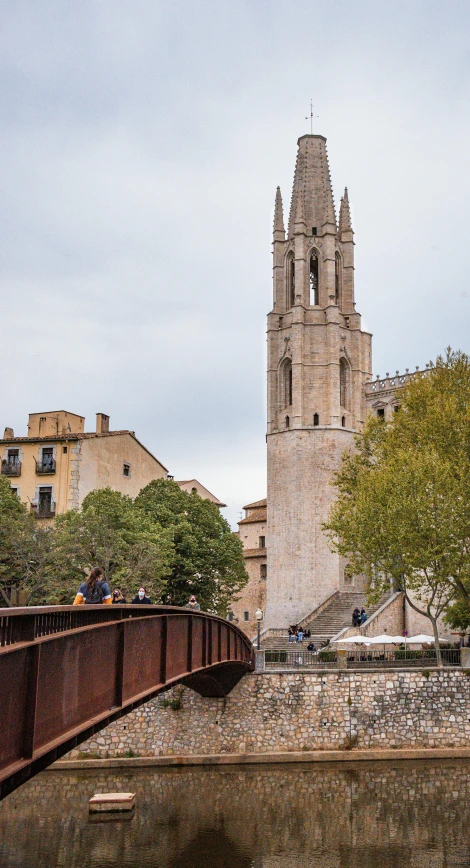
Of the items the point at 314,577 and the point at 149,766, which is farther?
the point at 314,577

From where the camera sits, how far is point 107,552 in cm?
3709

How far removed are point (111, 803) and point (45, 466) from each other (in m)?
29.4

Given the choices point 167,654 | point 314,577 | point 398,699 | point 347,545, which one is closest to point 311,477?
point 314,577

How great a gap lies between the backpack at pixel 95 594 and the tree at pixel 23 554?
83.2 feet

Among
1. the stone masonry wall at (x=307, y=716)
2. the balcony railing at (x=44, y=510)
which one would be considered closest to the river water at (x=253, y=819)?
the stone masonry wall at (x=307, y=716)

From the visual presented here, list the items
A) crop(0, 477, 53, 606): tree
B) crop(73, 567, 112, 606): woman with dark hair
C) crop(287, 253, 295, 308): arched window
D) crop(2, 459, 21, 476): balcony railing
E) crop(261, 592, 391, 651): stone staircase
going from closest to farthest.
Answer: crop(73, 567, 112, 606): woman with dark hair → crop(0, 477, 53, 606): tree → crop(261, 592, 391, 651): stone staircase → crop(2, 459, 21, 476): balcony railing → crop(287, 253, 295, 308): arched window

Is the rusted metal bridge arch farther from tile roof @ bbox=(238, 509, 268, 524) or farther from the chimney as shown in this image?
tile roof @ bbox=(238, 509, 268, 524)

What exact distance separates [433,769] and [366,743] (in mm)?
2637

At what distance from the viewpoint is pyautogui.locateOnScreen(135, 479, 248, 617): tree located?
45.1 metres

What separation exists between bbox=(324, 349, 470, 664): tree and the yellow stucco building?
17506mm

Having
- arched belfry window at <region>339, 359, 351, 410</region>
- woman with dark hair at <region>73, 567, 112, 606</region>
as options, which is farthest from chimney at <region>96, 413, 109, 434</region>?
woman with dark hair at <region>73, 567, 112, 606</region>

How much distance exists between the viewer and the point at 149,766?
1124 inches

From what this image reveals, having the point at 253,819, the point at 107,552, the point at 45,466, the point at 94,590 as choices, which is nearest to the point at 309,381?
the point at 45,466

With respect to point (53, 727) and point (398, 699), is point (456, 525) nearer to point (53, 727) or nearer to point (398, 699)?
point (398, 699)
